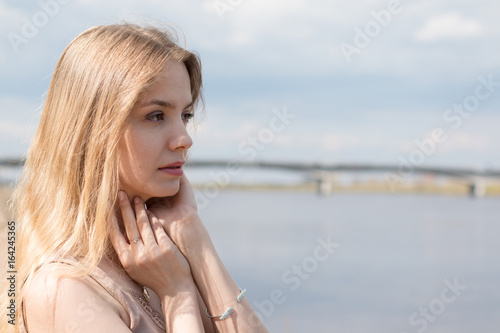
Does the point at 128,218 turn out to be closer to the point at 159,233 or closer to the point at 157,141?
the point at 159,233

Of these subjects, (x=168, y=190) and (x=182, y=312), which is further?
(x=168, y=190)

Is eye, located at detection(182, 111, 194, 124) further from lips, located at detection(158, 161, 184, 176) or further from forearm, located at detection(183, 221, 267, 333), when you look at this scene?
forearm, located at detection(183, 221, 267, 333)

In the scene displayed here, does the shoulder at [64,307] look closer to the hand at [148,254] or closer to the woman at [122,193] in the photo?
the woman at [122,193]

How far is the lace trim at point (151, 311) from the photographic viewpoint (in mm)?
1786

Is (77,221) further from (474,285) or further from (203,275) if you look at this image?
(474,285)

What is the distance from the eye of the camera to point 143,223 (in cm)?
180

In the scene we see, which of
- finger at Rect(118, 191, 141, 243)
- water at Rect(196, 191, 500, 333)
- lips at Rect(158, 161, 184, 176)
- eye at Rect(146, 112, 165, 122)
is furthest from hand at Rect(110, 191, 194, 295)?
water at Rect(196, 191, 500, 333)

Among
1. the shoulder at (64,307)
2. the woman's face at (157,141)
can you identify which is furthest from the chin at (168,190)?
the shoulder at (64,307)

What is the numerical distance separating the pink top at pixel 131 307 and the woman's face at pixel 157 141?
11.3 inches

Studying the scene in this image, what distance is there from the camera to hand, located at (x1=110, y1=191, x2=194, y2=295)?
177 cm

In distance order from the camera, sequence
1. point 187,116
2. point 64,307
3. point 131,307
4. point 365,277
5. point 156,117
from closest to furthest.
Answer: point 64,307, point 131,307, point 156,117, point 187,116, point 365,277

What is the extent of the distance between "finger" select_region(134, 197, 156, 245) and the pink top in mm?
159

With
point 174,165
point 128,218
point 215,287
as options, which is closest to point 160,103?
point 174,165

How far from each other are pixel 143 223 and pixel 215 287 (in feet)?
1.04
